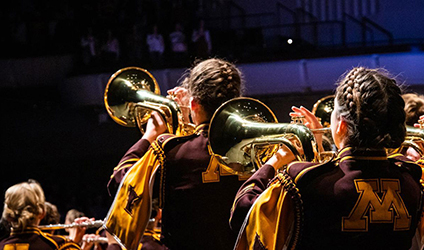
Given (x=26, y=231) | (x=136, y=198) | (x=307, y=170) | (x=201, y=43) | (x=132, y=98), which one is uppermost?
(x=201, y=43)

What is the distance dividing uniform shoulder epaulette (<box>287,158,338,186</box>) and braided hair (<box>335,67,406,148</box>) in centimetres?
11

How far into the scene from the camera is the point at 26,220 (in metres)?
3.40

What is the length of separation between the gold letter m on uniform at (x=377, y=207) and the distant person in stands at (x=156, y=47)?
24.9 ft

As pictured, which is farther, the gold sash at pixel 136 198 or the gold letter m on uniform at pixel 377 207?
the gold sash at pixel 136 198

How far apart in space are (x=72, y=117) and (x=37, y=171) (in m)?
1.09

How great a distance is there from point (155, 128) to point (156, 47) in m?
6.96

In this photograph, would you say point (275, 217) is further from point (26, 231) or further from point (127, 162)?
point (26, 231)

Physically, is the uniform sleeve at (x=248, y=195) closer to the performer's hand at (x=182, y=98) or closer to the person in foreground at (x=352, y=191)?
the person in foreground at (x=352, y=191)

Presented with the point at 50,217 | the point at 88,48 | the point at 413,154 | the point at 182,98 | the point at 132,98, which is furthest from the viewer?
the point at 88,48

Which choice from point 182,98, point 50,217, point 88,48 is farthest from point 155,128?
point 88,48

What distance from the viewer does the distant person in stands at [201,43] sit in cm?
891

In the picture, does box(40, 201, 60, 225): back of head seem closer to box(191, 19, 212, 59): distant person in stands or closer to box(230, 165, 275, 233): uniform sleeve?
box(230, 165, 275, 233): uniform sleeve

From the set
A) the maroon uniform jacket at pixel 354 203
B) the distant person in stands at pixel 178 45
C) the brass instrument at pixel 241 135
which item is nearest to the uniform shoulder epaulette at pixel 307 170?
the maroon uniform jacket at pixel 354 203

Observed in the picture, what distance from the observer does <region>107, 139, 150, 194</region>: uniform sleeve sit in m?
2.46
